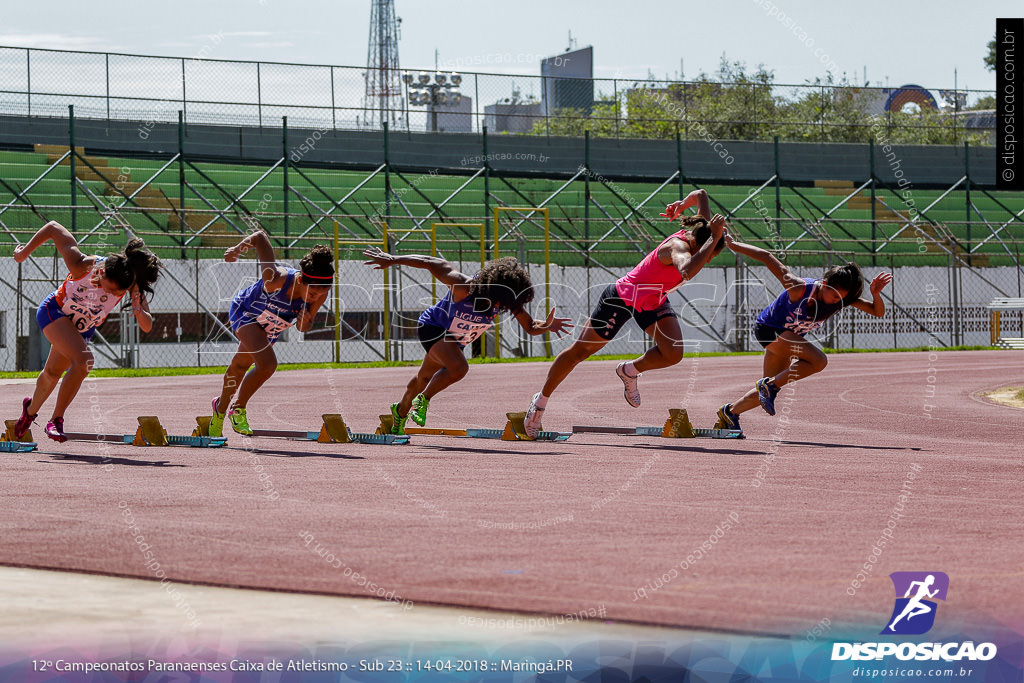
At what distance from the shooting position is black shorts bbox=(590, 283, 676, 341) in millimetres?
12320

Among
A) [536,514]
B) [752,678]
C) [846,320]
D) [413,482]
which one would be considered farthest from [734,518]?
[846,320]

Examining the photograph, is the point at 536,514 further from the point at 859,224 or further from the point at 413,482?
the point at 859,224

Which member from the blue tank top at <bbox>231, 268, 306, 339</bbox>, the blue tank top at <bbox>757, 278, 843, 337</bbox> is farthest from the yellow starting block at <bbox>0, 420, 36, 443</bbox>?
the blue tank top at <bbox>757, 278, 843, 337</bbox>

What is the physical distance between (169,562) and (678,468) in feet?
15.7

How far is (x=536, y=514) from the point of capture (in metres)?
7.37

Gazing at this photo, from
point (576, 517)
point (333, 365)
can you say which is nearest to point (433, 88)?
point (333, 365)

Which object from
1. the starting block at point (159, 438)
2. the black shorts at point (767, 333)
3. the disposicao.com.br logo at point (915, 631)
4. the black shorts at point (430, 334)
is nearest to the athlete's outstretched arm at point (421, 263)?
the black shorts at point (430, 334)

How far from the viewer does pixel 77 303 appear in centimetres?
1129

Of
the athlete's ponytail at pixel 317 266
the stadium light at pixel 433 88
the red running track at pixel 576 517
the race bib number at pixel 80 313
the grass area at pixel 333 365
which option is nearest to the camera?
the red running track at pixel 576 517

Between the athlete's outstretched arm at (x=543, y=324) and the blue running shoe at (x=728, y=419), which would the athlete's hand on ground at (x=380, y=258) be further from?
the blue running shoe at (x=728, y=419)

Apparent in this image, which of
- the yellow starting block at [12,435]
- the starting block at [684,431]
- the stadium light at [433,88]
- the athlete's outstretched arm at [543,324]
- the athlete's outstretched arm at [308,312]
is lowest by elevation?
the starting block at [684,431]

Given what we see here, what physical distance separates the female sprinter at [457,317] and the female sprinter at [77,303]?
78.6 inches

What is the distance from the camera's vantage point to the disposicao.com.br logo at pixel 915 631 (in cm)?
438

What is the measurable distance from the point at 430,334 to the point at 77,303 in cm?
311
